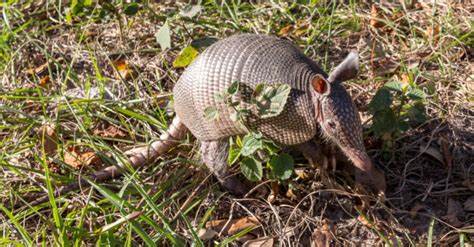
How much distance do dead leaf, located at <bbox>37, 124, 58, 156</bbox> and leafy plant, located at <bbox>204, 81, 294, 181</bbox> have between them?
136 centimetres

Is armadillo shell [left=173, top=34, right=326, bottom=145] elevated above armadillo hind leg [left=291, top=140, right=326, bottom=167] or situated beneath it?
elevated above

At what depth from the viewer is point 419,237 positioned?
365cm

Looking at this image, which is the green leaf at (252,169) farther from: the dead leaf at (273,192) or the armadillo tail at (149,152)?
the armadillo tail at (149,152)

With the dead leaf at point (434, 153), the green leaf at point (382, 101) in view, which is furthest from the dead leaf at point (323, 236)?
the dead leaf at point (434, 153)

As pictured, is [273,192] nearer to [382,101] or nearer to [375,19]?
[382,101]

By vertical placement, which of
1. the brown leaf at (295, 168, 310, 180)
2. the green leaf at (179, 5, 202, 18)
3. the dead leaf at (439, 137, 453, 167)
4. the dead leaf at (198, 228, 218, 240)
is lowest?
the dead leaf at (198, 228, 218, 240)

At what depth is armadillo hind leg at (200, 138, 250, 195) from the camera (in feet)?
12.7

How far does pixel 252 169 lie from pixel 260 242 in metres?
0.47

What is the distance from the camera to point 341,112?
11.0 feet

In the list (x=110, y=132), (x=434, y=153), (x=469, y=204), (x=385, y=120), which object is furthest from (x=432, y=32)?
(x=110, y=132)

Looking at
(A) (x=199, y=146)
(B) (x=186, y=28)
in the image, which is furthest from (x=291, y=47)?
(B) (x=186, y=28)

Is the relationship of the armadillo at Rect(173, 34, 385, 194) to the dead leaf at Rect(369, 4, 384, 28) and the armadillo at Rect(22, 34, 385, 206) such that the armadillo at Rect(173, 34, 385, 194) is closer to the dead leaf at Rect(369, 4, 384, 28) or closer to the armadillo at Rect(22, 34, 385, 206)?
the armadillo at Rect(22, 34, 385, 206)

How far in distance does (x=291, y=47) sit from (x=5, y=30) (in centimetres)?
270

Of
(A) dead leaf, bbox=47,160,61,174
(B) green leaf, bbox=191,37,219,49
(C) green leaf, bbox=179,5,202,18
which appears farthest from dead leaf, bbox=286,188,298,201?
(A) dead leaf, bbox=47,160,61,174
